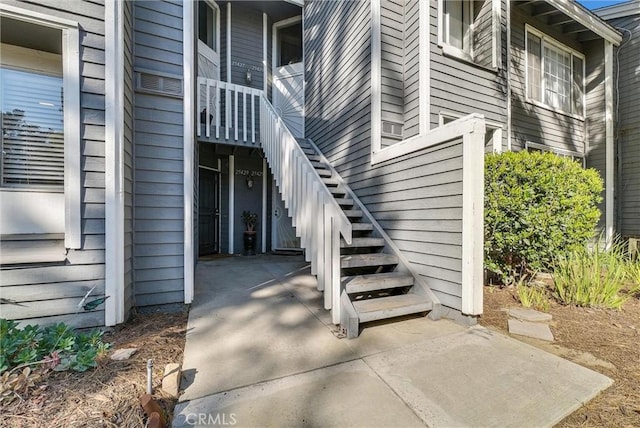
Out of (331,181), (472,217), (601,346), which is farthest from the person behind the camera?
(331,181)

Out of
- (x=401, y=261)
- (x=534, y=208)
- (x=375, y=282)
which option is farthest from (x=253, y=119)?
(x=534, y=208)

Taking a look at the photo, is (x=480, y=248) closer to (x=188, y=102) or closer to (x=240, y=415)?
(x=240, y=415)

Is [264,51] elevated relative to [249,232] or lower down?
elevated

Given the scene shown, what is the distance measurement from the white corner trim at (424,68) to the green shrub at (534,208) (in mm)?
1052

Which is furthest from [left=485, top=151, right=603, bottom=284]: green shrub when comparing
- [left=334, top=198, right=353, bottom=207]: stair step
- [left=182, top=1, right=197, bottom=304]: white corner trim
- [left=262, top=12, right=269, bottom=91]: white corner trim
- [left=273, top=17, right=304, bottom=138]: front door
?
[left=262, top=12, right=269, bottom=91]: white corner trim

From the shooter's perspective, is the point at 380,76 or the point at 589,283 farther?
the point at 380,76

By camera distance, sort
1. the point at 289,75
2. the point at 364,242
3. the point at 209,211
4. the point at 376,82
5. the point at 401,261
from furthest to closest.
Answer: the point at 289,75, the point at 209,211, the point at 376,82, the point at 364,242, the point at 401,261

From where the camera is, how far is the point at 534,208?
3461 mm

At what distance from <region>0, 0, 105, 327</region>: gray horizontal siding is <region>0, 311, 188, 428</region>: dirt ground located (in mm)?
562

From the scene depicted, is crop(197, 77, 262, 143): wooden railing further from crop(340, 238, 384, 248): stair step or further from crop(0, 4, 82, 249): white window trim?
crop(340, 238, 384, 248): stair step

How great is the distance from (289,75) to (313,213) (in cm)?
554

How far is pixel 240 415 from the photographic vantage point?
1.54 m

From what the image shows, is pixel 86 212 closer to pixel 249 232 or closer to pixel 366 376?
pixel 366 376

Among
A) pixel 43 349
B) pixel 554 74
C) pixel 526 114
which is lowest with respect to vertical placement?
pixel 43 349
